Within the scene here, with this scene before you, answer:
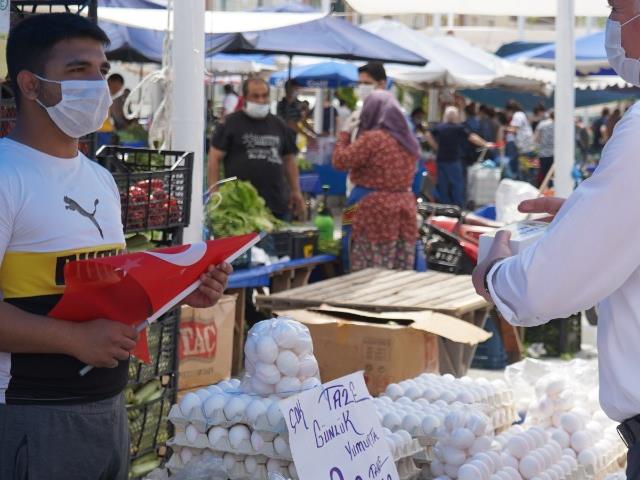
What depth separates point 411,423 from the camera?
15.4 feet

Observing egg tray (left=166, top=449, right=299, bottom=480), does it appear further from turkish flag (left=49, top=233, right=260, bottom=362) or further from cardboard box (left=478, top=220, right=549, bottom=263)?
cardboard box (left=478, top=220, right=549, bottom=263)

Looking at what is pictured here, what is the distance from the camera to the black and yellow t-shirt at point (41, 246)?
2934 millimetres

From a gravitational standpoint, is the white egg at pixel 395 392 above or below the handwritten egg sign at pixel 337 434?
below

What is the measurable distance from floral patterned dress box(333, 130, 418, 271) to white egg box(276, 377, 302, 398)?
4.93 metres

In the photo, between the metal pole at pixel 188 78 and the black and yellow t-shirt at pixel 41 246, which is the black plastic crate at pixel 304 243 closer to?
the metal pole at pixel 188 78

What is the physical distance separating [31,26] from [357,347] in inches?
143

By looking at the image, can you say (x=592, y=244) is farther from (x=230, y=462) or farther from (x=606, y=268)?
(x=230, y=462)

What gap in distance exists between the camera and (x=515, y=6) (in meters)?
12.1

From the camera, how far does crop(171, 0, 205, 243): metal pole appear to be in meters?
6.05

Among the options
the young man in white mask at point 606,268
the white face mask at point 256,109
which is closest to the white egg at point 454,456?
the young man in white mask at point 606,268

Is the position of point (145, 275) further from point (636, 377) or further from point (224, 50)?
point (224, 50)

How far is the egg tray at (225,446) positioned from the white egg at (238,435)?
0.04 ft

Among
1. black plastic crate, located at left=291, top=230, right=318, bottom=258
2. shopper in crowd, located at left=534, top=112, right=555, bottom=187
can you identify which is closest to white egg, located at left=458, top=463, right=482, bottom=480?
black plastic crate, located at left=291, top=230, right=318, bottom=258

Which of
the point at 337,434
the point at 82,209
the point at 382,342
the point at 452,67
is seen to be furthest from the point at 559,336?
the point at 452,67
